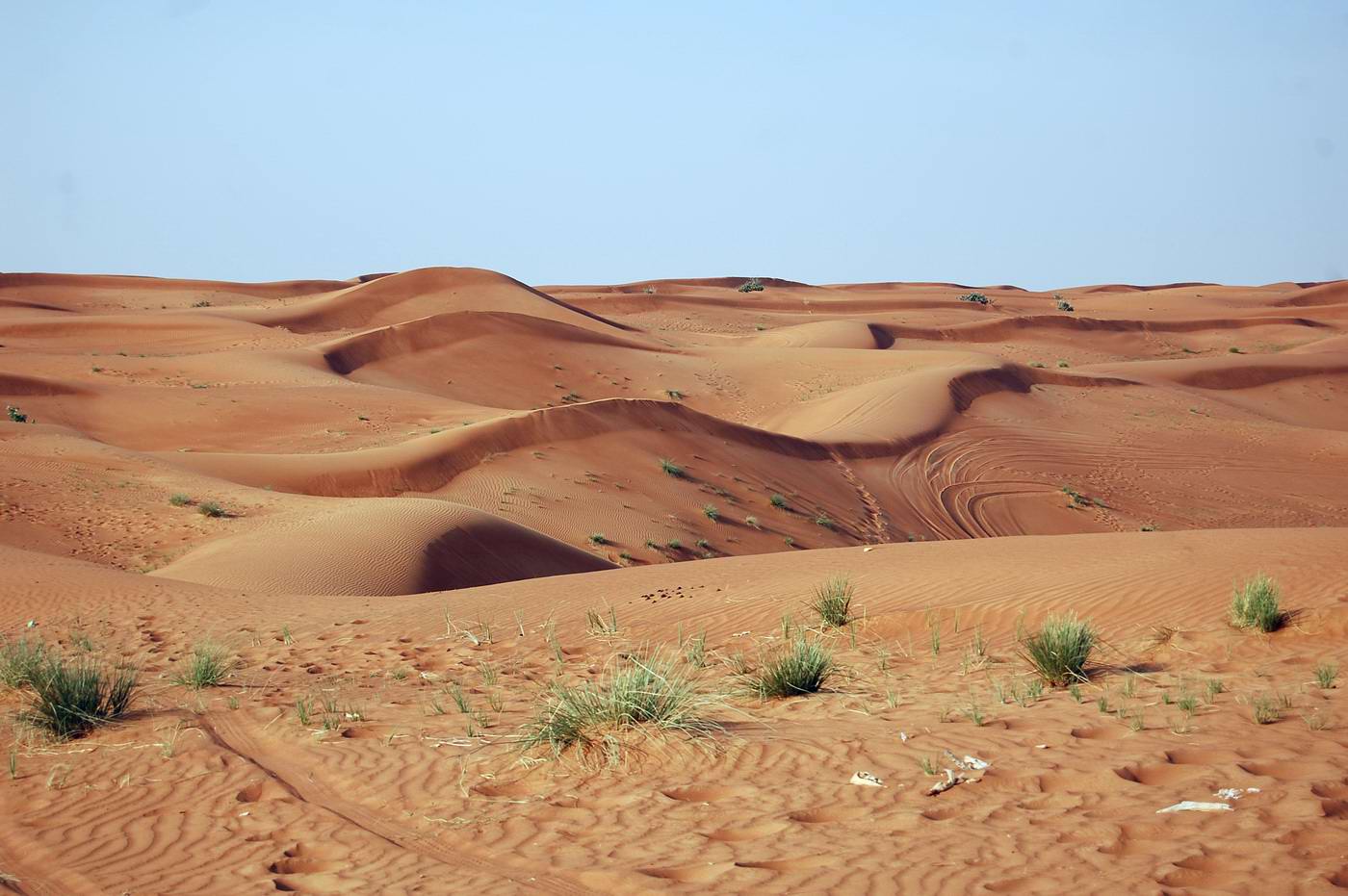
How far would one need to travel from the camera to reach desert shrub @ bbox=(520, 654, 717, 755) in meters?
6.75

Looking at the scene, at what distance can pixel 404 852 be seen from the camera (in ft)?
18.0

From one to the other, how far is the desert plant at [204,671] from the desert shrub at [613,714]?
328 cm

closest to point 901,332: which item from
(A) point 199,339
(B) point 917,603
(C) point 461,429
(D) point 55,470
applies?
(A) point 199,339

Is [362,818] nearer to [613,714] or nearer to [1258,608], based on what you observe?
[613,714]

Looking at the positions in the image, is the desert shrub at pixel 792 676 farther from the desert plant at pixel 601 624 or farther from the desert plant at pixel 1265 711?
the desert plant at pixel 601 624

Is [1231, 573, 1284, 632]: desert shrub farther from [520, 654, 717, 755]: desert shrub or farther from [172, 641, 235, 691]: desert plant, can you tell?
[172, 641, 235, 691]: desert plant

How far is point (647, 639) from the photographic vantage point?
10945 millimetres

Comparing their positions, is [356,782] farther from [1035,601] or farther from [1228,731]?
[1035,601]

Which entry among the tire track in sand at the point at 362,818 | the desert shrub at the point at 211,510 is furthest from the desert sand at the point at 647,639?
the desert shrub at the point at 211,510

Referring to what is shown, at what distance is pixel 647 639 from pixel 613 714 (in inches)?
163

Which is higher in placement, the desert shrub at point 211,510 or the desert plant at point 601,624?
the desert plant at point 601,624

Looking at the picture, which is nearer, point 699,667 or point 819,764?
point 819,764

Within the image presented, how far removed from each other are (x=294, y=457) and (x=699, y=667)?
58.8 feet

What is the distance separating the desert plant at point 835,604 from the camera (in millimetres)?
10891
